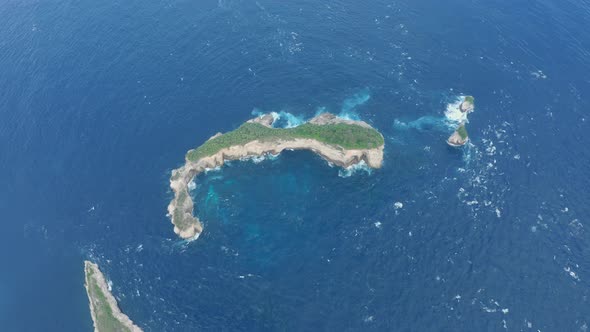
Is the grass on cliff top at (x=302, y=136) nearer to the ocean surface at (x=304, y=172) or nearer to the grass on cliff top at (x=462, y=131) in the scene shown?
the ocean surface at (x=304, y=172)

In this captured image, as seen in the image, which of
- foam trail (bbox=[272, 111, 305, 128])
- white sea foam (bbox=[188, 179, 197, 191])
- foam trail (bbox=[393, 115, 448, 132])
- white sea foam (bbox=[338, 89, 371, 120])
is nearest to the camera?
white sea foam (bbox=[188, 179, 197, 191])

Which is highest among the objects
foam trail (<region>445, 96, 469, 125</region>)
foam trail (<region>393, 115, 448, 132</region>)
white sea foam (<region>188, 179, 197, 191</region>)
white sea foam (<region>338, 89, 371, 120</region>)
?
foam trail (<region>445, 96, 469, 125</region>)

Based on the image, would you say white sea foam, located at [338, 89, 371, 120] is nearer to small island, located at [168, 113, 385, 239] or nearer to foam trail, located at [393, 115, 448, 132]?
small island, located at [168, 113, 385, 239]

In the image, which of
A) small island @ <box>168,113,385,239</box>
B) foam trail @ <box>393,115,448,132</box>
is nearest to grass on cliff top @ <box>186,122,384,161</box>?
small island @ <box>168,113,385,239</box>

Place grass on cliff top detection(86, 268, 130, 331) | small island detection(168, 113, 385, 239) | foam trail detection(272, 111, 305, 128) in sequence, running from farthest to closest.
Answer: foam trail detection(272, 111, 305, 128) → small island detection(168, 113, 385, 239) → grass on cliff top detection(86, 268, 130, 331)

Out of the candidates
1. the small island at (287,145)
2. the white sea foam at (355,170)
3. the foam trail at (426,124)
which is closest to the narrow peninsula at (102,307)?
the small island at (287,145)
